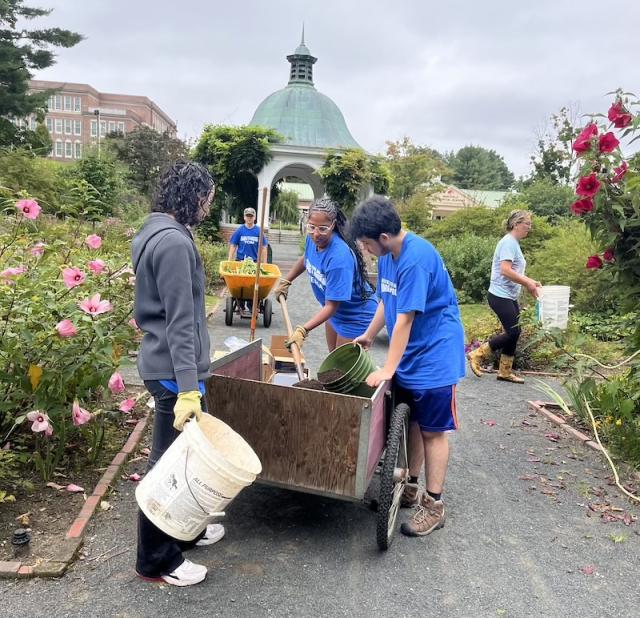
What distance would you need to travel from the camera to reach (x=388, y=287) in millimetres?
3184

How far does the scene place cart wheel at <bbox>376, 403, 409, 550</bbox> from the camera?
2.88 metres

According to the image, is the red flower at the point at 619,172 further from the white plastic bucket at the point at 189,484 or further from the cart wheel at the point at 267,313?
the cart wheel at the point at 267,313

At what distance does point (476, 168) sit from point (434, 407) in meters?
90.2

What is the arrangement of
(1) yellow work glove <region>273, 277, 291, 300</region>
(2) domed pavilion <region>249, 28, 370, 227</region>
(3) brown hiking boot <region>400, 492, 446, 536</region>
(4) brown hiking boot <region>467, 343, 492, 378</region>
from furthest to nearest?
1. (2) domed pavilion <region>249, 28, 370, 227</region>
2. (4) brown hiking boot <region>467, 343, 492, 378</region>
3. (1) yellow work glove <region>273, 277, 291, 300</region>
4. (3) brown hiking boot <region>400, 492, 446, 536</region>

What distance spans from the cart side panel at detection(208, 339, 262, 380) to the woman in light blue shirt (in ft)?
10.2

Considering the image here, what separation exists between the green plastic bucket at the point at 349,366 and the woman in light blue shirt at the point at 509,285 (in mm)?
2844

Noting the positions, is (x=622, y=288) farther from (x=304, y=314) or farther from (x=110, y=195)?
(x=110, y=195)

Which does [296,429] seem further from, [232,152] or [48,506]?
[232,152]

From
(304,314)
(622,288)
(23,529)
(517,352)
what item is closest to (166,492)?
(23,529)

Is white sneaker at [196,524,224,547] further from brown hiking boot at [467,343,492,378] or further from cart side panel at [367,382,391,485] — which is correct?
brown hiking boot at [467,343,492,378]

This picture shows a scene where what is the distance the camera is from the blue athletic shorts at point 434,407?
315 centimetres

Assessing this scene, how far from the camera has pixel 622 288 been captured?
4121 millimetres

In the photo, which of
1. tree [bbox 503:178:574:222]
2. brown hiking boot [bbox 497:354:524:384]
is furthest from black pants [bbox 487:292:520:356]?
tree [bbox 503:178:574:222]

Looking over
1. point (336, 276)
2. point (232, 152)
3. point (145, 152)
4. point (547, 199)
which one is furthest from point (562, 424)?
point (145, 152)
